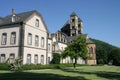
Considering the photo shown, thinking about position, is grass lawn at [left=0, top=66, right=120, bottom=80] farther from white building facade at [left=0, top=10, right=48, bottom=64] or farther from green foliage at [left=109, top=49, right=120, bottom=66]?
green foliage at [left=109, top=49, right=120, bottom=66]

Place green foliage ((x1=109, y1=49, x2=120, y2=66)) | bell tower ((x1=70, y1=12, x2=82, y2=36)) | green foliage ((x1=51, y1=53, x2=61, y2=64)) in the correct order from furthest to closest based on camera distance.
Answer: bell tower ((x1=70, y1=12, x2=82, y2=36)) → green foliage ((x1=109, y1=49, x2=120, y2=66)) → green foliage ((x1=51, y1=53, x2=61, y2=64))

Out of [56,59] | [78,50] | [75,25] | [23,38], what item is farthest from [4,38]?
[75,25]

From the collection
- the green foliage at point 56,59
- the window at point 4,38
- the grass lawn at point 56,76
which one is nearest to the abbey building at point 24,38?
the window at point 4,38

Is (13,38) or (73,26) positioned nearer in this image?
(13,38)

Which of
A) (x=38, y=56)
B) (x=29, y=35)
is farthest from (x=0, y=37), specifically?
(x=38, y=56)

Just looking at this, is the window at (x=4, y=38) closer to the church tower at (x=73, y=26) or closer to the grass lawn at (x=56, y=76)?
the grass lawn at (x=56, y=76)

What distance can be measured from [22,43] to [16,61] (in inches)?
224

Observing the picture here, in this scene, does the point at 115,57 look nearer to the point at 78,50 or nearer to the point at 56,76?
the point at 78,50

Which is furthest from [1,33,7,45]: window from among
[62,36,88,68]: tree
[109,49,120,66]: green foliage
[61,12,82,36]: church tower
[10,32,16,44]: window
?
[109,49,120,66]: green foliage

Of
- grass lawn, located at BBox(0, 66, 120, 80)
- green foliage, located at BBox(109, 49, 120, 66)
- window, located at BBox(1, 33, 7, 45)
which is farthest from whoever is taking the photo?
green foliage, located at BBox(109, 49, 120, 66)

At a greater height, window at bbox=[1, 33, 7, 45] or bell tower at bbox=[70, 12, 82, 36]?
bell tower at bbox=[70, 12, 82, 36]

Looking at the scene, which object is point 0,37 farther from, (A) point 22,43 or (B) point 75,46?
(B) point 75,46

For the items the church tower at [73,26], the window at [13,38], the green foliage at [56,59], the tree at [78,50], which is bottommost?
the green foliage at [56,59]

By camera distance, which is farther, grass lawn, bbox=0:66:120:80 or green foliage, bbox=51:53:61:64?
green foliage, bbox=51:53:61:64
